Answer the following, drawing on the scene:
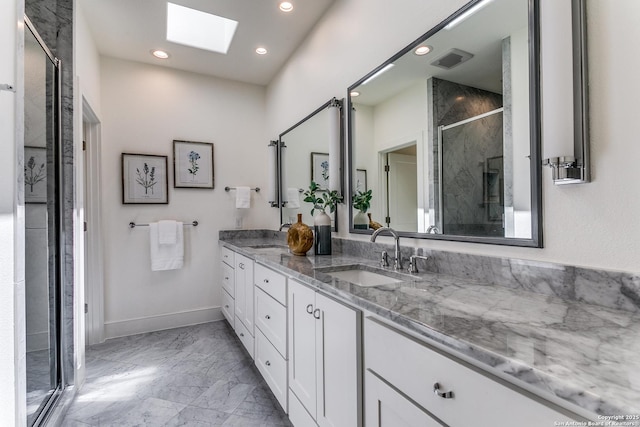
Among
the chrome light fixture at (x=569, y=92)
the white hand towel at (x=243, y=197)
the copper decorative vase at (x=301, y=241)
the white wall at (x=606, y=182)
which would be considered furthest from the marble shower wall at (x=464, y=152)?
the white hand towel at (x=243, y=197)

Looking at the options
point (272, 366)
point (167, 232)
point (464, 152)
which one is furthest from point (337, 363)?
point (167, 232)

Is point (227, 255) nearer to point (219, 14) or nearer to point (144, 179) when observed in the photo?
point (144, 179)

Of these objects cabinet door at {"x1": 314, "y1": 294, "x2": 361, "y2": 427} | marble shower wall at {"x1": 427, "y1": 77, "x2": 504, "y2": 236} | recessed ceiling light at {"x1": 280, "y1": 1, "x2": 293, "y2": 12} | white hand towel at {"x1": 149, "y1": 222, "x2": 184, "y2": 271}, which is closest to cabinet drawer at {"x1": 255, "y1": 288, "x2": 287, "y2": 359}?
cabinet door at {"x1": 314, "y1": 294, "x2": 361, "y2": 427}

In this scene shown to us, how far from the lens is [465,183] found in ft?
4.32

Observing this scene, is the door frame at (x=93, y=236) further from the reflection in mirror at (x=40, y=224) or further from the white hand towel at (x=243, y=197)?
the white hand towel at (x=243, y=197)

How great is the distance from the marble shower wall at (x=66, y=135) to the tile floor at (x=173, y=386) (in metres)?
0.32

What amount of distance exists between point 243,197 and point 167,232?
840 millimetres

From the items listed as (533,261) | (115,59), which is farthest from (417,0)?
(115,59)

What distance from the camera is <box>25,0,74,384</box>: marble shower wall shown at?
1.91 metres

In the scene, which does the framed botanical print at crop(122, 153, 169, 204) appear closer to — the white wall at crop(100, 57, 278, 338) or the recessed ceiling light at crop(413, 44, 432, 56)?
the white wall at crop(100, 57, 278, 338)

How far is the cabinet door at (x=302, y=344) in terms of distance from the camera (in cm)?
132

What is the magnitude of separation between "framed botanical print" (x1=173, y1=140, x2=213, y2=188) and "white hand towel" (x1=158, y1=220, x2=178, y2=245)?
1.33 feet

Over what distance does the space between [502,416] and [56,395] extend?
2387 mm

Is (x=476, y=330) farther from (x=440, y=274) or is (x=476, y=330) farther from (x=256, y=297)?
(x=256, y=297)
